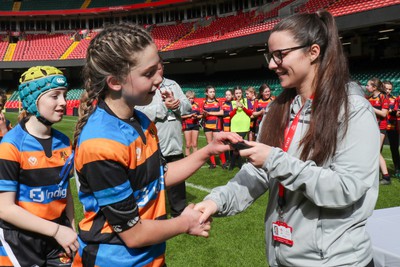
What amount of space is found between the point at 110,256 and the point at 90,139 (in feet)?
1.79

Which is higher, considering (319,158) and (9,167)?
(319,158)

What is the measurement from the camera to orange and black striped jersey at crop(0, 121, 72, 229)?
2623mm

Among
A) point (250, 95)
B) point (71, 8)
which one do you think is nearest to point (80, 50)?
point (71, 8)

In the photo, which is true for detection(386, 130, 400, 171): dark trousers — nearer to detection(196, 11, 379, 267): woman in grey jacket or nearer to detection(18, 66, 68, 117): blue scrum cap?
detection(196, 11, 379, 267): woman in grey jacket

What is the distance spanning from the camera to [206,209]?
2.12 metres

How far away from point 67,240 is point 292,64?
1.69 metres

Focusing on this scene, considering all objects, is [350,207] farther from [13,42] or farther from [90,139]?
[13,42]

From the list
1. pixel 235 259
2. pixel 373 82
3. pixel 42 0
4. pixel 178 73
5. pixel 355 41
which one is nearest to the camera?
pixel 235 259

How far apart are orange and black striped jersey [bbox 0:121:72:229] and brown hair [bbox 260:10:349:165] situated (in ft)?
5.75

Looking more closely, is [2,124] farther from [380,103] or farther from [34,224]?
[380,103]

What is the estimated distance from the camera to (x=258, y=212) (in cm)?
669

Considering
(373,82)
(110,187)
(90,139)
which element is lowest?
(373,82)

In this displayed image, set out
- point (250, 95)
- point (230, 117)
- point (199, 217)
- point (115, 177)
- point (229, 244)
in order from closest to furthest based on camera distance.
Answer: point (115, 177), point (199, 217), point (229, 244), point (230, 117), point (250, 95)

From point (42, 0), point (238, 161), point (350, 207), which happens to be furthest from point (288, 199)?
point (42, 0)
